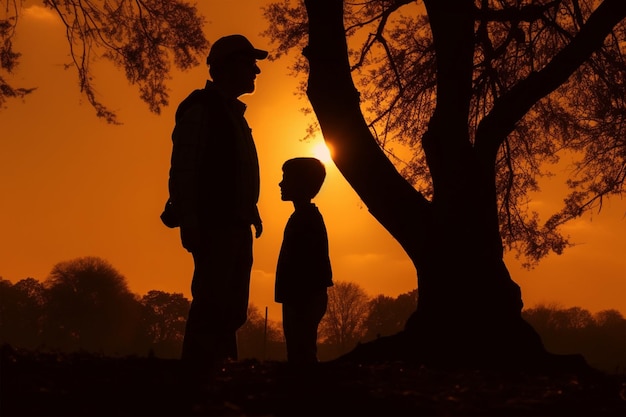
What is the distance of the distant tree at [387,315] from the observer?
222 ft

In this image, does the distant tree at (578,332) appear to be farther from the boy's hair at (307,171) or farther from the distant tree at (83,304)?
the boy's hair at (307,171)

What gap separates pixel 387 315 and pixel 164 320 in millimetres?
22309

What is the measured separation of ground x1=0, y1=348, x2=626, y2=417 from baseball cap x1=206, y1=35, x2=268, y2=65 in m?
2.13

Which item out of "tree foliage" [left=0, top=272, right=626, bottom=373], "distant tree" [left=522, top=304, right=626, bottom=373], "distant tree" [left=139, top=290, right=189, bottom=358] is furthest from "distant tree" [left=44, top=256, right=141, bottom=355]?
"distant tree" [left=522, top=304, right=626, bottom=373]

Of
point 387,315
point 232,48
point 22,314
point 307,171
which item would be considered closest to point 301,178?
point 307,171

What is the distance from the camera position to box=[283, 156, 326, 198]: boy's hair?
622cm

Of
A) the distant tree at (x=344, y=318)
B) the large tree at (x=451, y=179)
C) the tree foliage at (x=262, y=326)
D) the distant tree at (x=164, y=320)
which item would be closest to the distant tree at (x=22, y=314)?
the tree foliage at (x=262, y=326)

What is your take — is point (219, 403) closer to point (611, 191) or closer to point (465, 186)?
point (465, 186)

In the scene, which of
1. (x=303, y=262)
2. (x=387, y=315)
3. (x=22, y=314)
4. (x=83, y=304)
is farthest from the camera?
(x=387, y=315)

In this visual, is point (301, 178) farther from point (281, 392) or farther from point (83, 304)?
point (83, 304)

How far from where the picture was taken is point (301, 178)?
20.4ft

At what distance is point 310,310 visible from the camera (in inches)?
253

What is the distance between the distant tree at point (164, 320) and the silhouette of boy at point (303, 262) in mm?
63062

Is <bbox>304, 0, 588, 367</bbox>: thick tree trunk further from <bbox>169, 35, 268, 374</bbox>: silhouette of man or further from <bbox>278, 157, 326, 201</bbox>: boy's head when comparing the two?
<bbox>169, 35, 268, 374</bbox>: silhouette of man
